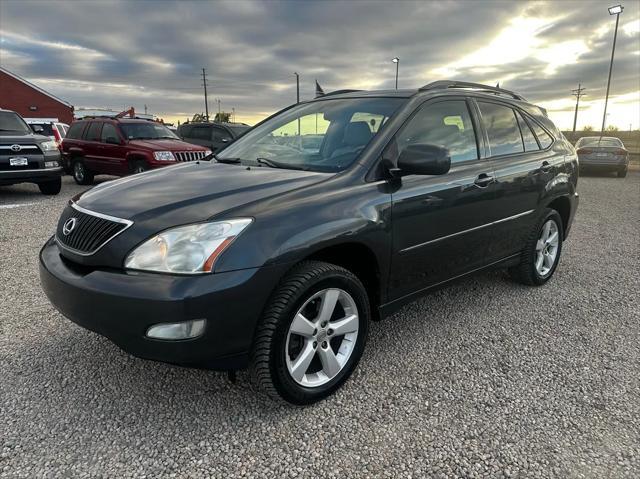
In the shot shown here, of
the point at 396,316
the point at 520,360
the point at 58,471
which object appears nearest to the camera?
the point at 58,471

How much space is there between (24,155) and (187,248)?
8.75 metres

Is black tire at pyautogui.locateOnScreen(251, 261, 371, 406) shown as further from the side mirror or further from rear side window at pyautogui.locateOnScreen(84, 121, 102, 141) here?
rear side window at pyautogui.locateOnScreen(84, 121, 102, 141)

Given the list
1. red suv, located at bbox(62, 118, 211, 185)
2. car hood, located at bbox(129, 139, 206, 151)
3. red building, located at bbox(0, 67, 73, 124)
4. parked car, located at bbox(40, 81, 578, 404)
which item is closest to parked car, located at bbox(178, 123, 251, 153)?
red suv, located at bbox(62, 118, 211, 185)

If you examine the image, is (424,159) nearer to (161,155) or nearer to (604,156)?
(161,155)

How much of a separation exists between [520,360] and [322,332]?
1446 millimetres

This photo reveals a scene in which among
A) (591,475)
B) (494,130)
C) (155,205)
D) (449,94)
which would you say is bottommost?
(591,475)

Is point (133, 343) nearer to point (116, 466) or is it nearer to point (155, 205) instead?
point (116, 466)

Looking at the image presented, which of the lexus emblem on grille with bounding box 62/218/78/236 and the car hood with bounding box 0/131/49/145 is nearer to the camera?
the lexus emblem on grille with bounding box 62/218/78/236

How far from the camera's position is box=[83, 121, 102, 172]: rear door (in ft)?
38.1

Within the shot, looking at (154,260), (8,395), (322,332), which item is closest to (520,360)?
(322,332)

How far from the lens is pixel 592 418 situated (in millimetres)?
2555

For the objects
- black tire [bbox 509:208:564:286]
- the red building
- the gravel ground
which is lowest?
the gravel ground

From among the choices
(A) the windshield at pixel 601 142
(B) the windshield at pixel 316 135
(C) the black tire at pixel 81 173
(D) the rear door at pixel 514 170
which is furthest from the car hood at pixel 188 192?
(A) the windshield at pixel 601 142

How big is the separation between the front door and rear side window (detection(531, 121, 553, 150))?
1098mm
